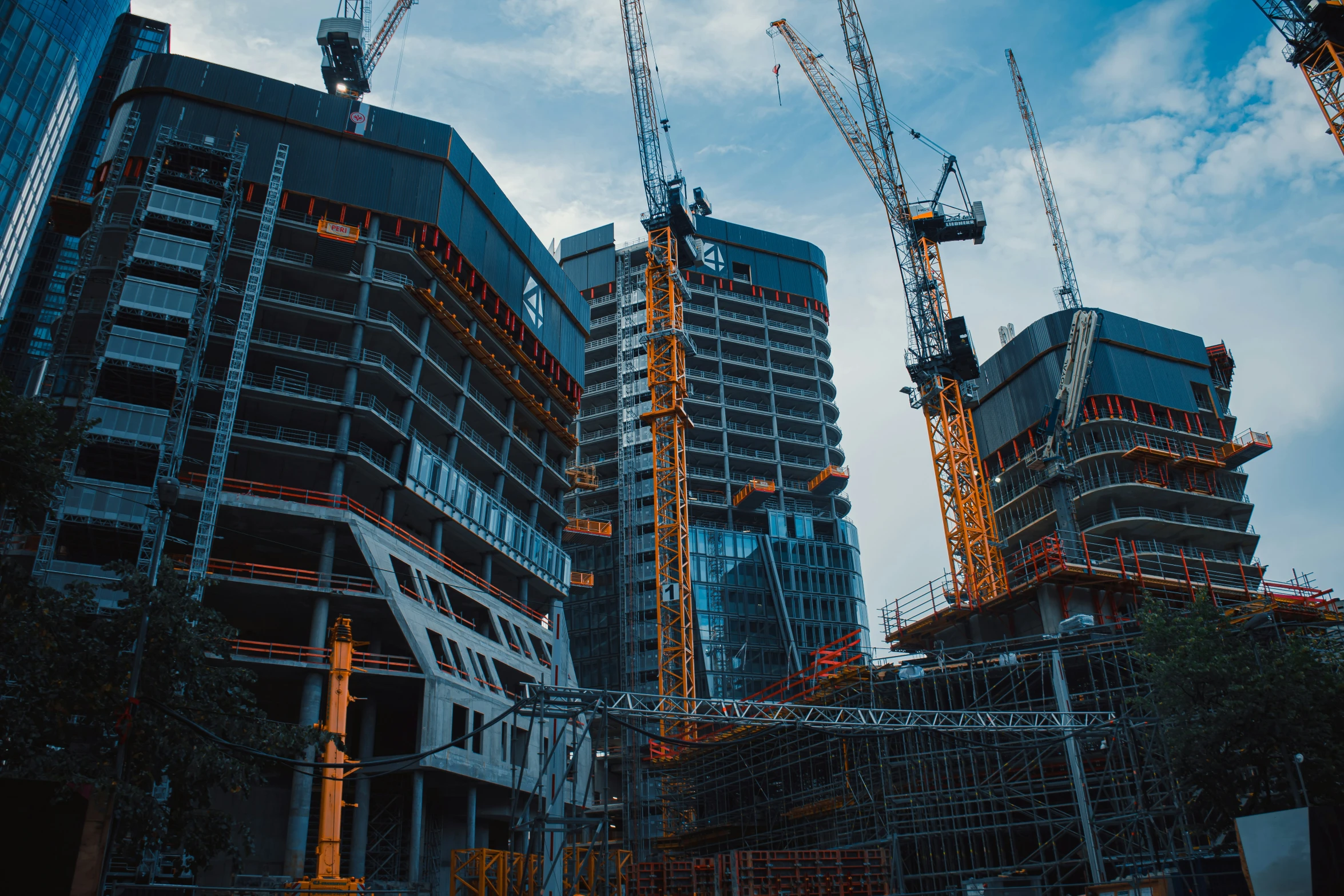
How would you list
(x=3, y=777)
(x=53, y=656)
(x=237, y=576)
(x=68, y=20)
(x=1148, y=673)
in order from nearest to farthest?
(x=3, y=777), (x=53, y=656), (x=1148, y=673), (x=237, y=576), (x=68, y=20)

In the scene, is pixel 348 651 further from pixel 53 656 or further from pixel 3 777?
pixel 3 777

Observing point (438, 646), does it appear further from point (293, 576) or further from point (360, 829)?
point (360, 829)

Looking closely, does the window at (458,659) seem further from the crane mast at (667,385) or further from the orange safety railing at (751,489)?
the orange safety railing at (751,489)

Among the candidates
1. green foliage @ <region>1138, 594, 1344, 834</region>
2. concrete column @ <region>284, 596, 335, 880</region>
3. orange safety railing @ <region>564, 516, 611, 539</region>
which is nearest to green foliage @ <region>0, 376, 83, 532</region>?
concrete column @ <region>284, 596, 335, 880</region>

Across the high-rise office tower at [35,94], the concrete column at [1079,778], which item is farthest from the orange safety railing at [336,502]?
the high-rise office tower at [35,94]

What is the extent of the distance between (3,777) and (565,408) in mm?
54688

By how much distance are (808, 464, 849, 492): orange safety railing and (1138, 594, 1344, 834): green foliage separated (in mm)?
68626

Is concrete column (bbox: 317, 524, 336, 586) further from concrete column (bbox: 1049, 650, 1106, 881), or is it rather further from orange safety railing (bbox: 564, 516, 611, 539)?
orange safety railing (bbox: 564, 516, 611, 539)

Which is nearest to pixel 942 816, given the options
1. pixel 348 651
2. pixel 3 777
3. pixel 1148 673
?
pixel 1148 673

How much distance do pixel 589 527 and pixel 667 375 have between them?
17.6 meters

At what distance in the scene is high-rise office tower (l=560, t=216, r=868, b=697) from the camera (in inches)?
3371

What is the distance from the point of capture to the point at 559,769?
2034 inches

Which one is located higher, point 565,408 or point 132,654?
point 565,408

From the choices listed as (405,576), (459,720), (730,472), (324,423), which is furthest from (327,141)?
(730,472)
